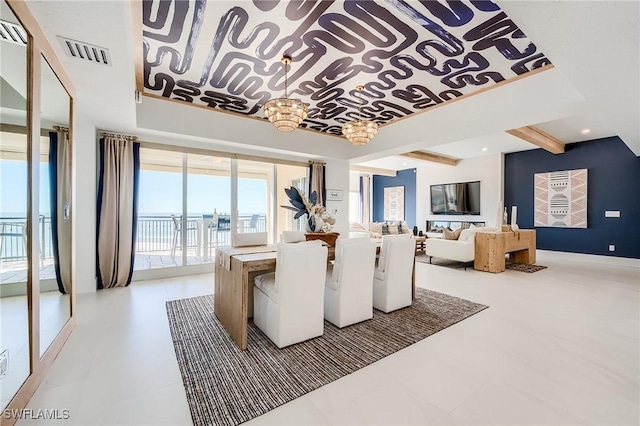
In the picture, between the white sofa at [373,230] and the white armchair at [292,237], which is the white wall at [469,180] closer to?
the white sofa at [373,230]

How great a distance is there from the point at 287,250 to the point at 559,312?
3302 mm

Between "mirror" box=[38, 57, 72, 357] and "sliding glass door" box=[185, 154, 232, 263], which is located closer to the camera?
"mirror" box=[38, 57, 72, 357]

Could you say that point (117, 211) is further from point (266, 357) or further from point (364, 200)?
point (364, 200)

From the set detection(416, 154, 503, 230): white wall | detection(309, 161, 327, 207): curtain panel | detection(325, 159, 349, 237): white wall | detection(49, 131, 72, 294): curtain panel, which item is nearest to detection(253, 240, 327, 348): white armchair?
detection(49, 131, 72, 294): curtain panel

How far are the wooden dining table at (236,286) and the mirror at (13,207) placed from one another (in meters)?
1.30

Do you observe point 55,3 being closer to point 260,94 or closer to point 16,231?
point 16,231

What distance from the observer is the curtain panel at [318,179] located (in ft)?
20.5

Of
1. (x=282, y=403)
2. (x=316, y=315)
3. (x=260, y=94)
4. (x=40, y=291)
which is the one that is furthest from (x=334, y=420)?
(x=260, y=94)

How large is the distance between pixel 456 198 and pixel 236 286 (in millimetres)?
8004

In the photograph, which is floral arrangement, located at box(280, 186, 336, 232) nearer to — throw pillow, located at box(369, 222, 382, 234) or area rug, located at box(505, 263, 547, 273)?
area rug, located at box(505, 263, 547, 273)

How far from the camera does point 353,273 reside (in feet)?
8.71

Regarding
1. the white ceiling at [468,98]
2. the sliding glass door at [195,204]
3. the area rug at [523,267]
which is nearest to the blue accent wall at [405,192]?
the white ceiling at [468,98]

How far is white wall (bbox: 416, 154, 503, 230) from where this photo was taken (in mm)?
7688

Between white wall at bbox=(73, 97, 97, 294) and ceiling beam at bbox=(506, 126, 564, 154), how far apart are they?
6.51 metres
